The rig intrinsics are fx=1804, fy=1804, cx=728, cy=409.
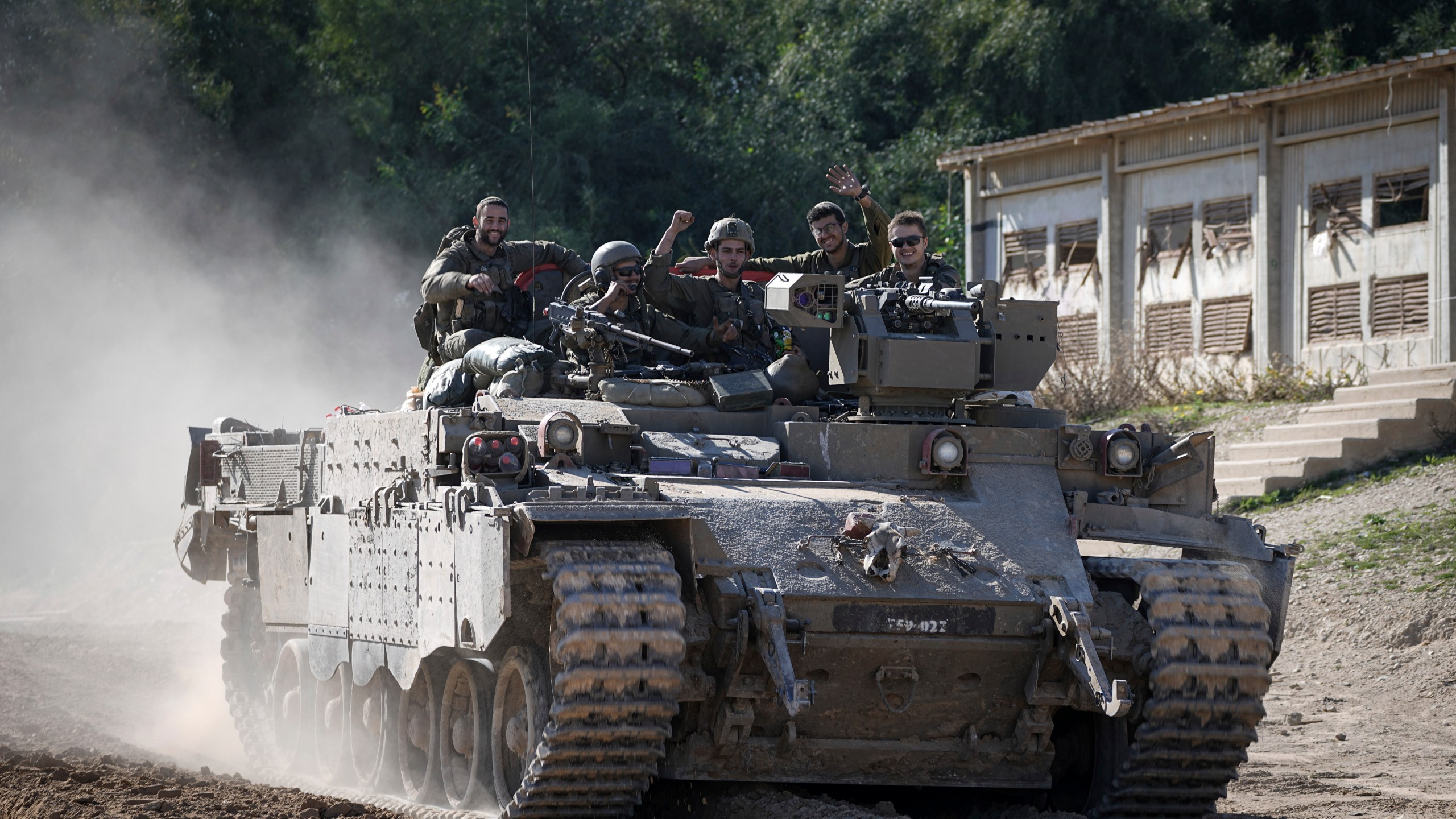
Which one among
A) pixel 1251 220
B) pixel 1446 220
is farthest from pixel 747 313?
pixel 1251 220

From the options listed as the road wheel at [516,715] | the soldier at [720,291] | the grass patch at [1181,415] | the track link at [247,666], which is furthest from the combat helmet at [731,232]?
the grass patch at [1181,415]

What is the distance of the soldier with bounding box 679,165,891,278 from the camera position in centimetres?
1282

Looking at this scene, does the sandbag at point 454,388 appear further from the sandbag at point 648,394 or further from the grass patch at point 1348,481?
the grass patch at point 1348,481

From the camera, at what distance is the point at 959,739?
30.0ft

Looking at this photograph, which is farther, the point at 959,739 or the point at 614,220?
the point at 614,220

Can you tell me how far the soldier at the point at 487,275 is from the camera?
12870 mm

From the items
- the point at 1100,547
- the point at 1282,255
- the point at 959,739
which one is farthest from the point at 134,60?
the point at 959,739

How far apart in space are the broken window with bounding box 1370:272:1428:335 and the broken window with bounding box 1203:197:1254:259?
6.75ft

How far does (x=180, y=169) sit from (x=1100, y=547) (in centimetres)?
1860

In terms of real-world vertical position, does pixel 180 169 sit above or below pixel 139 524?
above

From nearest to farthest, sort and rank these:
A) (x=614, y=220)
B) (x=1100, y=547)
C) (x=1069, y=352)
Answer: (x=1100, y=547) < (x=1069, y=352) < (x=614, y=220)

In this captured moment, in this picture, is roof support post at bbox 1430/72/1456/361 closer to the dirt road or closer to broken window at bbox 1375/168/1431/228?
broken window at bbox 1375/168/1431/228

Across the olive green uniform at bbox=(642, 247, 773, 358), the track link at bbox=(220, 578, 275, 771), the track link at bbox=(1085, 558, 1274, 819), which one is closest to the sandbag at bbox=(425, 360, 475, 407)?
the olive green uniform at bbox=(642, 247, 773, 358)

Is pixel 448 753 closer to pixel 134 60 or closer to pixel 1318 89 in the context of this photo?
pixel 1318 89
